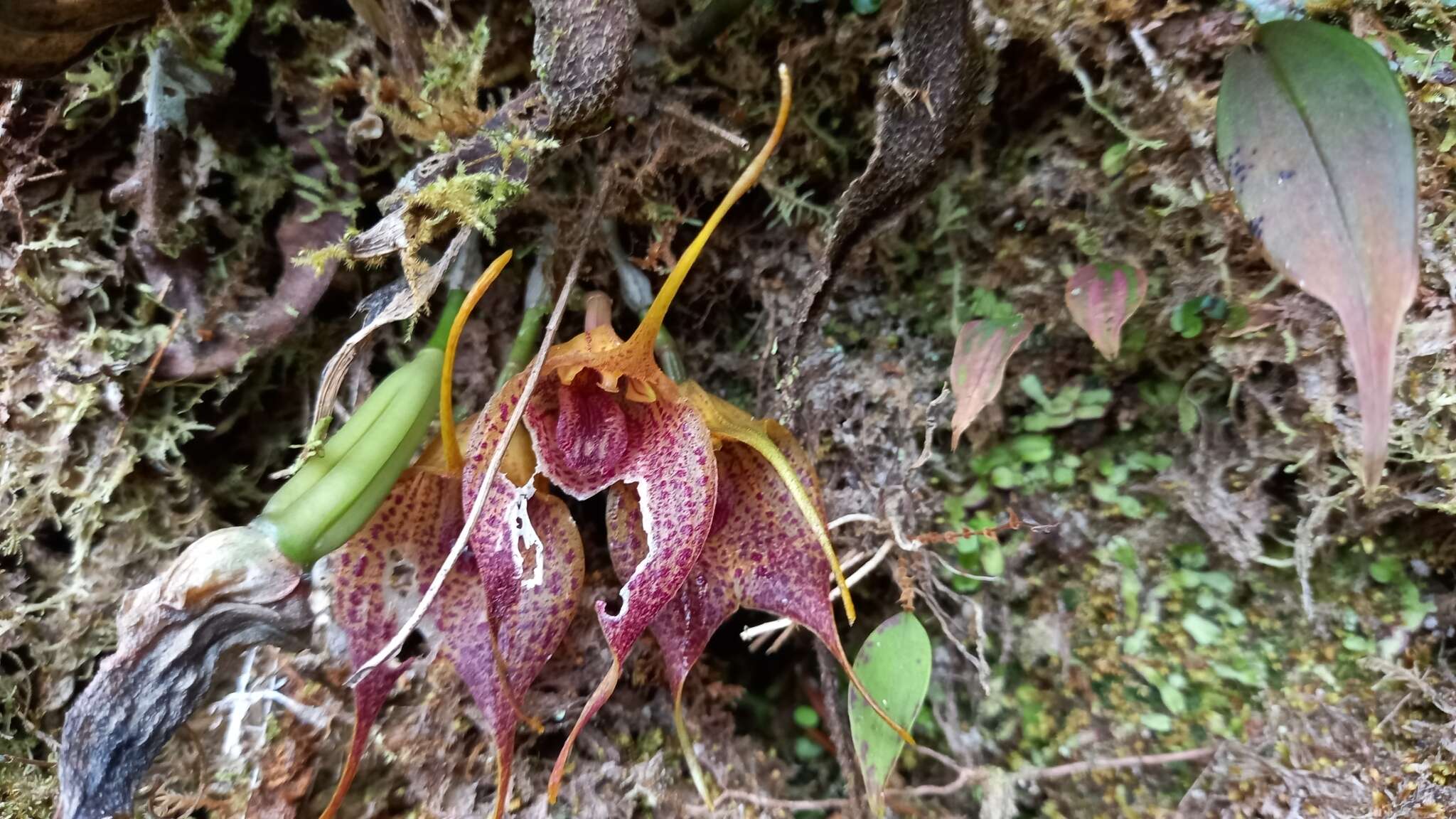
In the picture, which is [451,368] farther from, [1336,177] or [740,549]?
[1336,177]

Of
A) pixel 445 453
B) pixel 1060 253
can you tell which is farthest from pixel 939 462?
pixel 445 453

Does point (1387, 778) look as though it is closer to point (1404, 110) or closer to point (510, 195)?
point (1404, 110)

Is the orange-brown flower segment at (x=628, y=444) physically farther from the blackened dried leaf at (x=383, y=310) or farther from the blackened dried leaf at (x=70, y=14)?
the blackened dried leaf at (x=70, y=14)

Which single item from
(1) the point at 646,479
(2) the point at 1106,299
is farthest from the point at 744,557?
(2) the point at 1106,299

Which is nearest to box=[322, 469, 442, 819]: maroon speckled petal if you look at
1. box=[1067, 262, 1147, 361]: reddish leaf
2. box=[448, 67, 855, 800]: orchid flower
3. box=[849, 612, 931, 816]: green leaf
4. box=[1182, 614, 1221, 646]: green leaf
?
box=[448, 67, 855, 800]: orchid flower

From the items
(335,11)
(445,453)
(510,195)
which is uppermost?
(335,11)

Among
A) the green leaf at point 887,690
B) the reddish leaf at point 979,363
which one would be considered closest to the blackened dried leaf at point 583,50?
the reddish leaf at point 979,363
